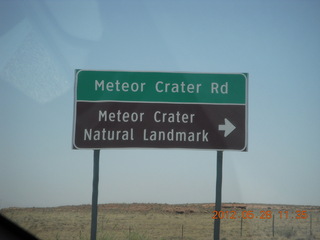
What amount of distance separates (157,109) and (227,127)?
4.79 ft

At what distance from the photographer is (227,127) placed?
792cm

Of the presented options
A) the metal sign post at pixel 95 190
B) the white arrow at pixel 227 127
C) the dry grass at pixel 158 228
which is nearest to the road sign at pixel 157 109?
the white arrow at pixel 227 127

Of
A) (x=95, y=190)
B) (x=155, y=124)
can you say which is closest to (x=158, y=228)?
(x=95, y=190)

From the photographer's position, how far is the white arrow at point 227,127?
7906mm

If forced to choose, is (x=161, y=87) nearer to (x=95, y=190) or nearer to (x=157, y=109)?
(x=157, y=109)

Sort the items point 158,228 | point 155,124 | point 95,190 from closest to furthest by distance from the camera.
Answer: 1. point 95,190
2. point 155,124
3. point 158,228

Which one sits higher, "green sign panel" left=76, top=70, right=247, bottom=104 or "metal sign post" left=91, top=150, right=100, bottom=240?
"green sign panel" left=76, top=70, right=247, bottom=104

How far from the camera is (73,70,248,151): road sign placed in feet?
26.2

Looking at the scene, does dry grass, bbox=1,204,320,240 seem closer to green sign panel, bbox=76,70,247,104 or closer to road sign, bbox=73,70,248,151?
road sign, bbox=73,70,248,151

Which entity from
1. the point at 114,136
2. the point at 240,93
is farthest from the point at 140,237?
the point at 240,93

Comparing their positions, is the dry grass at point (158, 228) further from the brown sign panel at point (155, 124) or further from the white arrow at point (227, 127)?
the white arrow at point (227, 127)

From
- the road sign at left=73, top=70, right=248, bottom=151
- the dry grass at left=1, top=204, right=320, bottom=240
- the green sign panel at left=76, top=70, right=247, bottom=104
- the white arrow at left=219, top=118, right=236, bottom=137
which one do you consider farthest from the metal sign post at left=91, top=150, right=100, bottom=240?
the white arrow at left=219, top=118, right=236, bottom=137

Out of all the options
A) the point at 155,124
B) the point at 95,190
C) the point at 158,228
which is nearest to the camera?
the point at 95,190

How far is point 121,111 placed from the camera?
807 cm
